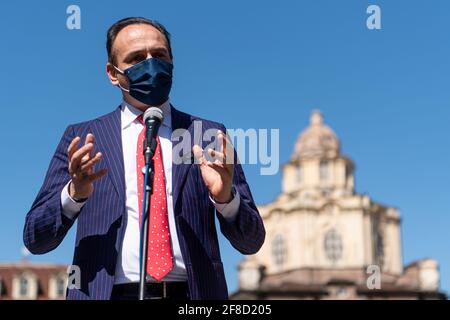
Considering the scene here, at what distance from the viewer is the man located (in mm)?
4504

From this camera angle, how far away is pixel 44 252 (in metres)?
4.82

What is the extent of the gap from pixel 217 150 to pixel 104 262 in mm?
886

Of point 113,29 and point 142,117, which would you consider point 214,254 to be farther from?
point 113,29

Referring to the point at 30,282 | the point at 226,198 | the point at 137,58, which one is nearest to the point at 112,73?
the point at 137,58

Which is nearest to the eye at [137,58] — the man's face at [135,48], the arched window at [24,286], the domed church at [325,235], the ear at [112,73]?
the man's face at [135,48]

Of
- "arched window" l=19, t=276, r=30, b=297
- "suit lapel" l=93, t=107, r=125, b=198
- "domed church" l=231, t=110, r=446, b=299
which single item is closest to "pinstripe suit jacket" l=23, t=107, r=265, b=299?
"suit lapel" l=93, t=107, r=125, b=198

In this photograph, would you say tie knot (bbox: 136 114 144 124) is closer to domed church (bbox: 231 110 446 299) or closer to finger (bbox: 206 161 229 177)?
finger (bbox: 206 161 229 177)

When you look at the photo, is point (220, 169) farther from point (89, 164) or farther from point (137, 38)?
point (137, 38)

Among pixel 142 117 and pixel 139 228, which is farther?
pixel 142 117

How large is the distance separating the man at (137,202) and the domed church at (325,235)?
65860mm
